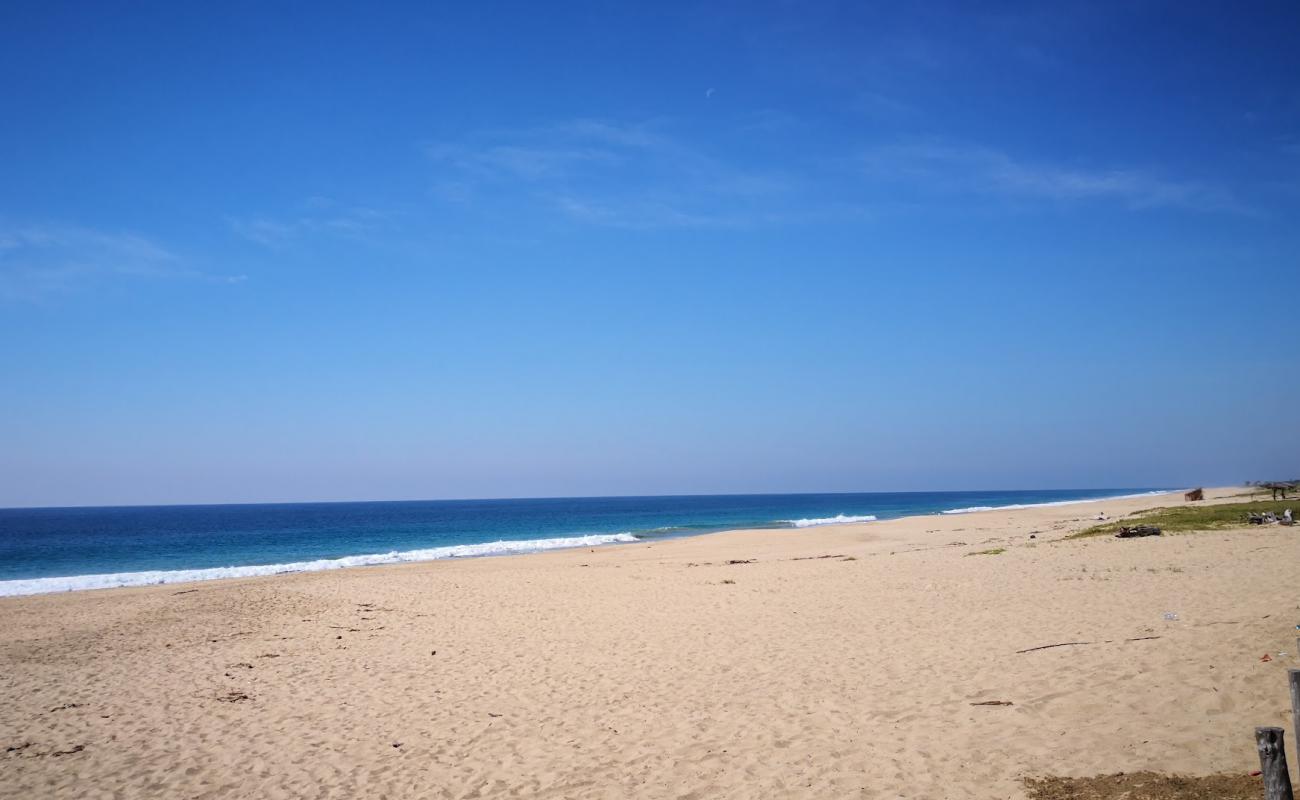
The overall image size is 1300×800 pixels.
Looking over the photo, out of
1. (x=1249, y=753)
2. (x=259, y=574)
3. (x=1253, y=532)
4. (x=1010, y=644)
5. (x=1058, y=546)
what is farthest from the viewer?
(x=259, y=574)

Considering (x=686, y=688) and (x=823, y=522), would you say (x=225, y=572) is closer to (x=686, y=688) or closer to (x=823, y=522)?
(x=686, y=688)

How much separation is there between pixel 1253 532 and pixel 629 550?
28.7 metres

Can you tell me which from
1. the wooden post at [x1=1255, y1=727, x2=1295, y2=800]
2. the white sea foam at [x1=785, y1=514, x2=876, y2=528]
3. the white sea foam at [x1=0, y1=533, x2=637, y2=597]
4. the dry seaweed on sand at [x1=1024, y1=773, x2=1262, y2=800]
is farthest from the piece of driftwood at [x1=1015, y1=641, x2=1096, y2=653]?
the white sea foam at [x1=785, y1=514, x2=876, y2=528]

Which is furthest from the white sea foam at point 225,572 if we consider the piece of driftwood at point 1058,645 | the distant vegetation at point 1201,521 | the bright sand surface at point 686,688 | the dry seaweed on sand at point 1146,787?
the dry seaweed on sand at point 1146,787

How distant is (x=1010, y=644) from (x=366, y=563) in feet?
118

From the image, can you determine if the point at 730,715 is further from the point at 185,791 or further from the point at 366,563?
the point at 366,563

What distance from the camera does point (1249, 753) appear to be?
6.85 meters

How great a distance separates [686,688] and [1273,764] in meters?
6.88

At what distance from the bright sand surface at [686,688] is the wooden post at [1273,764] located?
1.99m

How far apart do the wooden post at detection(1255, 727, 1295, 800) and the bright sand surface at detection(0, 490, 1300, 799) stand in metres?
1.99

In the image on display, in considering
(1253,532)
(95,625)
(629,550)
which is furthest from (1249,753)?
(629,550)

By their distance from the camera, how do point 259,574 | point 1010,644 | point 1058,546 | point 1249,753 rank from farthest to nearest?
point 259,574
point 1058,546
point 1010,644
point 1249,753

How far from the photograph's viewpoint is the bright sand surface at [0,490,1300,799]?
7.52m

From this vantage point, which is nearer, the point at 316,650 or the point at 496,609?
the point at 316,650
